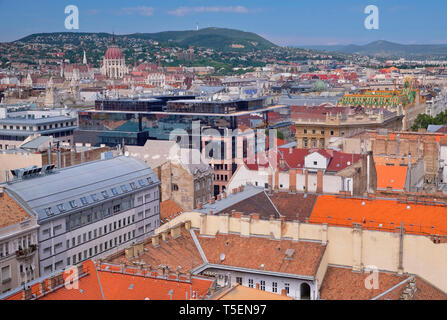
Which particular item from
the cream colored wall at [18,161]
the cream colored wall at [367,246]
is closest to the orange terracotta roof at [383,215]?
the cream colored wall at [367,246]

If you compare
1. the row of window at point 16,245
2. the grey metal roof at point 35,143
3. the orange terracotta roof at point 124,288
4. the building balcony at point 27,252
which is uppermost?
the grey metal roof at point 35,143

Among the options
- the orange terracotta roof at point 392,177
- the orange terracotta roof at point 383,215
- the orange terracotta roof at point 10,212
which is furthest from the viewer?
the orange terracotta roof at point 392,177

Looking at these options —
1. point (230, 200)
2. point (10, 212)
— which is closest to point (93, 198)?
point (10, 212)

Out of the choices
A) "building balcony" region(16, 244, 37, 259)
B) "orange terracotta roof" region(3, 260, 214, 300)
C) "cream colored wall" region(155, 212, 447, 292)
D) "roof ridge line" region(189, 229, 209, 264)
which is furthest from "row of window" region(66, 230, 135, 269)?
"orange terracotta roof" region(3, 260, 214, 300)

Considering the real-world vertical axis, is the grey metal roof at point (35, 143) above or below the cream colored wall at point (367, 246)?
above

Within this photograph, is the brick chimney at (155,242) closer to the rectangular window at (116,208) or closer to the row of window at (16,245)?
the row of window at (16,245)

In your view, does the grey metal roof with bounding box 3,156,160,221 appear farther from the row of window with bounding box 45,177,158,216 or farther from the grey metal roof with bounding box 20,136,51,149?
the grey metal roof with bounding box 20,136,51,149
